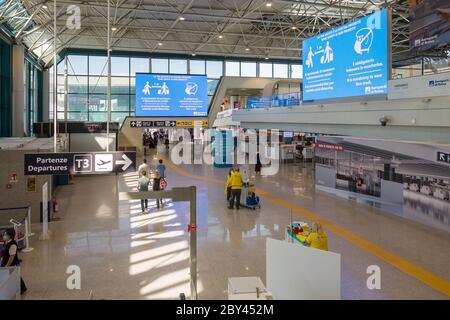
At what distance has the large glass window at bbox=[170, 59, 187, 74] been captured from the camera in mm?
42844

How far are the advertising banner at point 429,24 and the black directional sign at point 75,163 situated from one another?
6.69 m

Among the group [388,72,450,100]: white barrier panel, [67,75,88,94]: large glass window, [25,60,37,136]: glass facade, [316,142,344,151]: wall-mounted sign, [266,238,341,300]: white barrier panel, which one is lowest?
[266,238,341,300]: white barrier panel

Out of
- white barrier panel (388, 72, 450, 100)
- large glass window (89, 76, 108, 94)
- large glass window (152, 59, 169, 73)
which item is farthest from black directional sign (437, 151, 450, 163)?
large glass window (89, 76, 108, 94)

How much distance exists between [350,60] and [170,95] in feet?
39.8

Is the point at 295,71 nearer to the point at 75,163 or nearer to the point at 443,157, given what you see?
the point at 443,157

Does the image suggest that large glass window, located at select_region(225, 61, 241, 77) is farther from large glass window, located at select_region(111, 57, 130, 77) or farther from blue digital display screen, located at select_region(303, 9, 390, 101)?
blue digital display screen, located at select_region(303, 9, 390, 101)

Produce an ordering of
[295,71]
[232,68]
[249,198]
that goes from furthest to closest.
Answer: [295,71]
[232,68]
[249,198]

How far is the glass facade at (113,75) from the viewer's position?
39844 millimetres

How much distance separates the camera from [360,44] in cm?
885

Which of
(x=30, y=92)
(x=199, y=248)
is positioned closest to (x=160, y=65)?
(x=30, y=92)

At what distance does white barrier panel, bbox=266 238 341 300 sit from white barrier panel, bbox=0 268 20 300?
376 cm

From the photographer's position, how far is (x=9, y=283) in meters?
5.95
